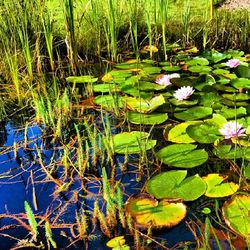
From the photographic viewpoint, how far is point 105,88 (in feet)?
7.77

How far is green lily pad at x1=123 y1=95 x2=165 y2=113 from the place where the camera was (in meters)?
2.01

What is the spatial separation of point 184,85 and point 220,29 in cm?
112

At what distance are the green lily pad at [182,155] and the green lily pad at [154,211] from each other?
0.26 meters

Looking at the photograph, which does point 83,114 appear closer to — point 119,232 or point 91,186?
point 91,186

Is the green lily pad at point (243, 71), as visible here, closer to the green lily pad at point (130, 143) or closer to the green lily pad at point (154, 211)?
the green lily pad at point (130, 143)

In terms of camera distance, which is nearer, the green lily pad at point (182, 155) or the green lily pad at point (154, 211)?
the green lily pad at point (154, 211)

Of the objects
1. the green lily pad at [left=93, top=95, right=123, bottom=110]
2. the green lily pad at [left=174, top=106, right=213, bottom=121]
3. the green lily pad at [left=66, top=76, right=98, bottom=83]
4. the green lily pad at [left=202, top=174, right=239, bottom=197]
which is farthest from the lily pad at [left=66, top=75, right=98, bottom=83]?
the green lily pad at [left=202, top=174, right=239, bottom=197]

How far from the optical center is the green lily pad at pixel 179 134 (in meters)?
1.79

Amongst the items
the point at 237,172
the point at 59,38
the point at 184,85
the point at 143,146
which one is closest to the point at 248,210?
the point at 237,172

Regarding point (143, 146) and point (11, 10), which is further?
point (11, 10)

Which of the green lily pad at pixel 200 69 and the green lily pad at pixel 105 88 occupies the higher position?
the green lily pad at pixel 200 69

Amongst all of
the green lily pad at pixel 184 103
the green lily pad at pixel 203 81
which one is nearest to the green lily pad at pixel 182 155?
the green lily pad at pixel 184 103

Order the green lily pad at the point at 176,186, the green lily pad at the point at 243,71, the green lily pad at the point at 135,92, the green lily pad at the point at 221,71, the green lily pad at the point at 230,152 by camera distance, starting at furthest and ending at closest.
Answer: the green lily pad at the point at 221,71
the green lily pad at the point at 243,71
the green lily pad at the point at 135,92
the green lily pad at the point at 230,152
the green lily pad at the point at 176,186

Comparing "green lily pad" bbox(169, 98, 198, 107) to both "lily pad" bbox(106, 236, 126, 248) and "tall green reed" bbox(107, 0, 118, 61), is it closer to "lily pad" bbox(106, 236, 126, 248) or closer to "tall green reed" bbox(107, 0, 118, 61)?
"tall green reed" bbox(107, 0, 118, 61)
